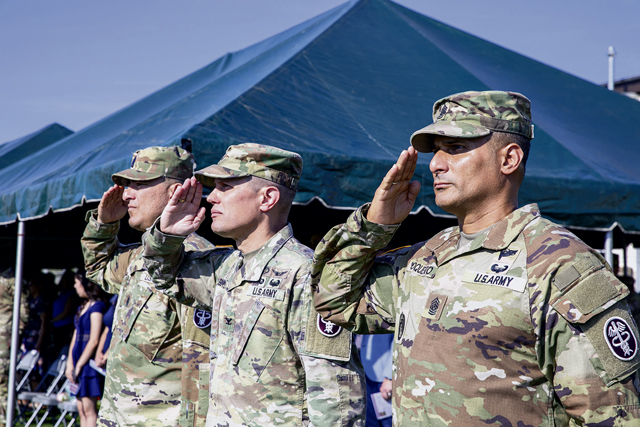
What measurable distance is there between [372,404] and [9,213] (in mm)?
3752

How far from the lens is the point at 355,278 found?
2.20m

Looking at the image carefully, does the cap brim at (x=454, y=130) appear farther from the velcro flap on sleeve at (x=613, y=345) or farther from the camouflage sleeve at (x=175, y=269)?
the camouflage sleeve at (x=175, y=269)

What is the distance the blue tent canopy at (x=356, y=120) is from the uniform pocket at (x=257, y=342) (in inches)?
58.8

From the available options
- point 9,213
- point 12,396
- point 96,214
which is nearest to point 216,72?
point 9,213

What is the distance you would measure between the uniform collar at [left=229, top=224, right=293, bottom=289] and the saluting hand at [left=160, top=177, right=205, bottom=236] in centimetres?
31

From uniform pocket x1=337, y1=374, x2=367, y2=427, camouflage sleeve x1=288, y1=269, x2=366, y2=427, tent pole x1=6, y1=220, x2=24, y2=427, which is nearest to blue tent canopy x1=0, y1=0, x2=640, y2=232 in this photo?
tent pole x1=6, y1=220, x2=24, y2=427

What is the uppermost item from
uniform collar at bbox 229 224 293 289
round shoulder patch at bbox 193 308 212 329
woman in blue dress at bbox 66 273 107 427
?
uniform collar at bbox 229 224 293 289

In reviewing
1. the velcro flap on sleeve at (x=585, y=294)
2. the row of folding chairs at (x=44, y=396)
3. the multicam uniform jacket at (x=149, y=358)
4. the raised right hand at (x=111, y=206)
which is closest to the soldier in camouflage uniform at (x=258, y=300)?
the multicam uniform jacket at (x=149, y=358)

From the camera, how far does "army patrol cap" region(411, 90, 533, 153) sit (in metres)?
2.00

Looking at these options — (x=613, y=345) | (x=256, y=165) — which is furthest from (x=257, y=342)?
(x=613, y=345)

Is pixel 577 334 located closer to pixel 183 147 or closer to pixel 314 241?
pixel 183 147

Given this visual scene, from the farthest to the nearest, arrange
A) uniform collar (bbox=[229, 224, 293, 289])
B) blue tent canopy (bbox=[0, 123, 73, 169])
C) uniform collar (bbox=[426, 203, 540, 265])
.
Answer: blue tent canopy (bbox=[0, 123, 73, 169]) < uniform collar (bbox=[229, 224, 293, 289]) < uniform collar (bbox=[426, 203, 540, 265])

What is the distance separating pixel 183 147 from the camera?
4.05m

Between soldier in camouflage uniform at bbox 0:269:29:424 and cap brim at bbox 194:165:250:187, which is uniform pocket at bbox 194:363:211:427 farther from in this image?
soldier in camouflage uniform at bbox 0:269:29:424
